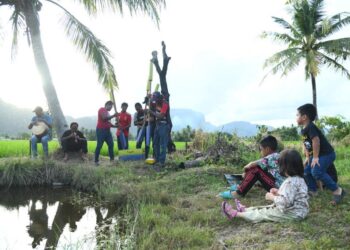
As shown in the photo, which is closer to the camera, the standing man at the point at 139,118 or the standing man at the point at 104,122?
the standing man at the point at 104,122

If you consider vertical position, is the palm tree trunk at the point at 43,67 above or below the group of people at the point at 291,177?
above

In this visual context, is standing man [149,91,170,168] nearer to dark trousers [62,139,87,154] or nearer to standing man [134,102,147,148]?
standing man [134,102,147,148]

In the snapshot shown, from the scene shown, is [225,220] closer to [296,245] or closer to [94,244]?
[296,245]

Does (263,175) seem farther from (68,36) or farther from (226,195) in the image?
(68,36)

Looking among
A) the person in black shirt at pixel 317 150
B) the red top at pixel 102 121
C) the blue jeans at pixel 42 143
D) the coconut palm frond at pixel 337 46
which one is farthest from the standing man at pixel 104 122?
the coconut palm frond at pixel 337 46

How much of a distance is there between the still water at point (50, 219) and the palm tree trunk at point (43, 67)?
3.03 meters

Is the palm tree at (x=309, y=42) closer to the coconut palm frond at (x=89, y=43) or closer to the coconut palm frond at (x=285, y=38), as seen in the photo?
the coconut palm frond at (x=285, y=38)

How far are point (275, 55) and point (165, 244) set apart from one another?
19.4 m

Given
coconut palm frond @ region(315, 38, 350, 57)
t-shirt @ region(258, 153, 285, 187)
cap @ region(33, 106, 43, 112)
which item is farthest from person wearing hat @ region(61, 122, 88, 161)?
coconut palm frond @ region(315, 38, 350, 57)

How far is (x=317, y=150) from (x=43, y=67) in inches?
326

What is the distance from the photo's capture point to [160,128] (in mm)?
8938

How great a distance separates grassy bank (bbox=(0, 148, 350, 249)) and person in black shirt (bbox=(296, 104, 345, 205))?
26cm

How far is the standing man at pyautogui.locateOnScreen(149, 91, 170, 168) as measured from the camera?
8.71m

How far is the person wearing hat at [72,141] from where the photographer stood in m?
10.7
